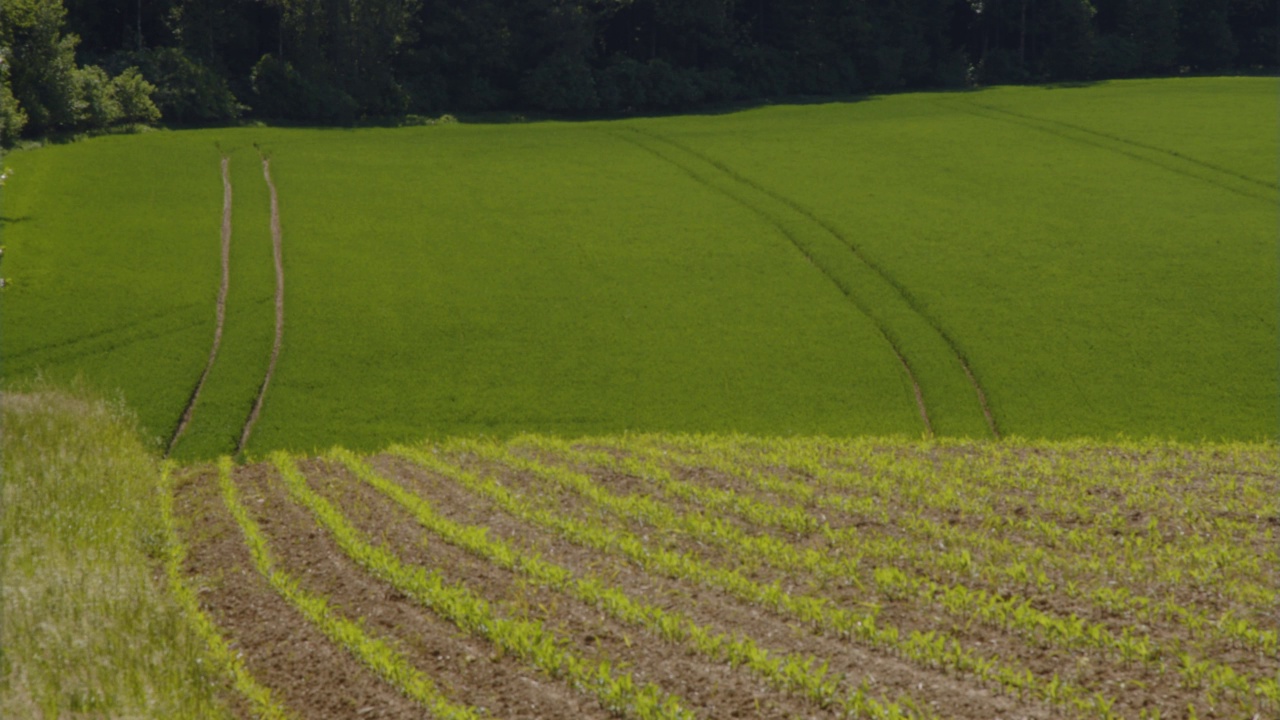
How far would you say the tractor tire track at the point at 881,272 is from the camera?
3274 centimetres

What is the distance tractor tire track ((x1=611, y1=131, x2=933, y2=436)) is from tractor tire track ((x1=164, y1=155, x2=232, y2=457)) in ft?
70.2

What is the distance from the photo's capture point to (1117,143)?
63406mm

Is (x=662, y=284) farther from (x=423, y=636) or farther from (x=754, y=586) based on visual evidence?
(x=423, y=636)

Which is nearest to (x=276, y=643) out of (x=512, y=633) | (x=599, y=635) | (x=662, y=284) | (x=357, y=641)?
(x=357, y=641)

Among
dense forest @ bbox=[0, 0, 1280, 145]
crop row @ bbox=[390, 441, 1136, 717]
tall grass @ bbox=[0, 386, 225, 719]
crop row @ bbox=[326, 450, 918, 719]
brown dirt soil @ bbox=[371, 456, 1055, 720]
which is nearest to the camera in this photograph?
tall grass @ bbox=[0, 386, 225, 719]

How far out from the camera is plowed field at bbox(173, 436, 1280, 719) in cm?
1298

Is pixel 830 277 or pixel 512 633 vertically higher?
pixel 830 277

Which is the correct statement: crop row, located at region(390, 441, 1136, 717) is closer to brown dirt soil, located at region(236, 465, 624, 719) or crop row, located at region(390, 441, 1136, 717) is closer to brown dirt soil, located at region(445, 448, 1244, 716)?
brown dirt soil, located at region(445, 448, 1244, 716)

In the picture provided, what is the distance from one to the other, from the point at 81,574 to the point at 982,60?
10098 cm

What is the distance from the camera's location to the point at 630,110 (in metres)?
83.4

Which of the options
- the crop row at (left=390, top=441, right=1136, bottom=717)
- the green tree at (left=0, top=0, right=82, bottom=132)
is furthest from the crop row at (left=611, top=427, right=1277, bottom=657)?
the green tree at (left=0, top=0, right=82, bottom=132)

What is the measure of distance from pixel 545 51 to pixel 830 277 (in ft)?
162

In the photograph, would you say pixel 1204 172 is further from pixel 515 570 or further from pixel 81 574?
pixel 81 574

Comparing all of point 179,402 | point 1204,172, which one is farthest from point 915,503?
point 1204,172
